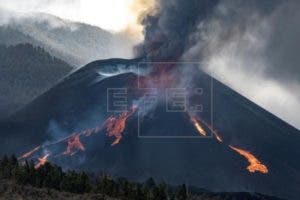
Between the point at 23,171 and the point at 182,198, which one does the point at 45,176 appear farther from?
the point at 182,198

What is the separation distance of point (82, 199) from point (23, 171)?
1905cm

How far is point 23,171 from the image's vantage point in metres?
150

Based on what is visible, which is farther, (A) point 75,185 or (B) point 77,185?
(B) point 77,185

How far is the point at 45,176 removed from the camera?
15062cm

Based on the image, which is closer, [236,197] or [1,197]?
[1,197]

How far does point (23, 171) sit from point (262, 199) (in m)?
60.0

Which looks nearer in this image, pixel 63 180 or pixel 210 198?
pixel 63 180

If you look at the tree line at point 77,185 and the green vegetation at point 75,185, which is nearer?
the green vegetation at point 75,185

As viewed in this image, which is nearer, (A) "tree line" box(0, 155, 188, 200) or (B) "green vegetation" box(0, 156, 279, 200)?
(B) "green vegetation" box(0, 156, 279, 200)

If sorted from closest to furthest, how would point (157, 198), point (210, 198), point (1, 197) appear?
point (1, 197) → point (157, 198) → point (210, 198)

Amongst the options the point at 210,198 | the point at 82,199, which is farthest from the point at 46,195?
the point at 210,198

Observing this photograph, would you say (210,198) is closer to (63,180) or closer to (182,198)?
(182,198)

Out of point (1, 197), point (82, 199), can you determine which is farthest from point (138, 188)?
point (1, 197)

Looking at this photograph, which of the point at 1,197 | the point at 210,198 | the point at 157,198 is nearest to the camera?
the point at 1,197
